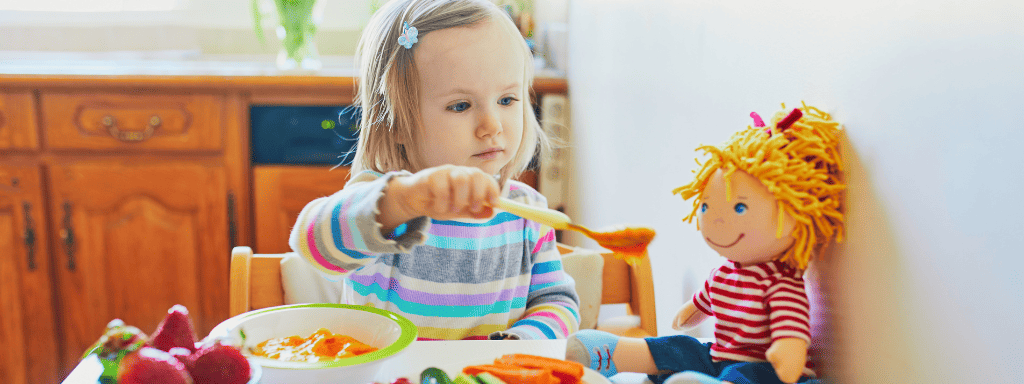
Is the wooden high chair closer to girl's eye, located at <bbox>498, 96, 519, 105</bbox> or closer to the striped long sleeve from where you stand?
the striped long sleeve

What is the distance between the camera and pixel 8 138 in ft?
5.08

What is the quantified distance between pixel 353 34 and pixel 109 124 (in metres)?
0.79

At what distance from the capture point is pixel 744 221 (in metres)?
0.47

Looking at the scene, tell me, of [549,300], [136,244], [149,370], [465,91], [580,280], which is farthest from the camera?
[136,244]

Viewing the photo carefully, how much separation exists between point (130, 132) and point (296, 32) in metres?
0.50

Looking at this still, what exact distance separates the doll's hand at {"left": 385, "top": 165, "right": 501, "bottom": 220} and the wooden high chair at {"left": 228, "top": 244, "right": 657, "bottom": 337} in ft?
1.17

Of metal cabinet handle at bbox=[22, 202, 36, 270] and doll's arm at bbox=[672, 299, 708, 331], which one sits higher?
doll's arm at bbox=[672, 299, 708, 331]

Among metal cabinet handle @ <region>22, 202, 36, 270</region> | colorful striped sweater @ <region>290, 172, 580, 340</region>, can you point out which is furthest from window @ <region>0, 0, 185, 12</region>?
colorful striped sweater @ <region>290, 172, 580, 340</region>

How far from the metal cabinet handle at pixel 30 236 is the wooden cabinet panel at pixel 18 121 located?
0.46ft

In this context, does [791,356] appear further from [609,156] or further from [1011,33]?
[609,156]

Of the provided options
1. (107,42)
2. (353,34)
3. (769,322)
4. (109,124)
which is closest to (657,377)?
(769,322)

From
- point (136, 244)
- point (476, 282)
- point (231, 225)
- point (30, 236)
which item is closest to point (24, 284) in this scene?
point (30, 236)

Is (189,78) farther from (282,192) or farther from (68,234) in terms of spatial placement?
Result: (68,234)

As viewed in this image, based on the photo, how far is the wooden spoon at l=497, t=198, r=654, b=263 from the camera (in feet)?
1.58
